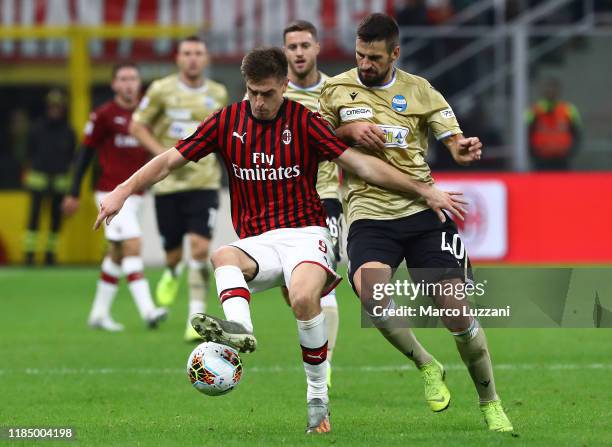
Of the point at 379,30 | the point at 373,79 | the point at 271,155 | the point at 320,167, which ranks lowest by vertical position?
the point at 320,167

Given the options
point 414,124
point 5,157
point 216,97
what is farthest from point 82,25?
point 414,124

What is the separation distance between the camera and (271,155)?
697cm

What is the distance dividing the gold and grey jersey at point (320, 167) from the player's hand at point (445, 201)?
183cm

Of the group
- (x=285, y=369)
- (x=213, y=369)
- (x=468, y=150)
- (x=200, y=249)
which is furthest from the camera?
(x=200, y=249)

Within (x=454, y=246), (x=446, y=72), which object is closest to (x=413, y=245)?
(x=454, y=246)

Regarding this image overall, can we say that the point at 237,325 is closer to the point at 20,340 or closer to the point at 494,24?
the point at 20,340

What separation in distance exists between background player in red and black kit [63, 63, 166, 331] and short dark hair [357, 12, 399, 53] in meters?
5.31

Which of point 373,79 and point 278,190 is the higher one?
point 373,79

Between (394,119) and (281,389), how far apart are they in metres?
2.09

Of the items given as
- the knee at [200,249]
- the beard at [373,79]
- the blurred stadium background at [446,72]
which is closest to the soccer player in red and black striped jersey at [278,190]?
the beard at [373,79]

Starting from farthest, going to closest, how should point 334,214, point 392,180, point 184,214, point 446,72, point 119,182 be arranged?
point 446,72 → point 119,182 → point 184,214 → point 334,214 → point 392,180

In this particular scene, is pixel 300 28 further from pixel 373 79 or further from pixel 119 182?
pixel 119 182

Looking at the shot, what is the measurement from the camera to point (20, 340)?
37.4ft

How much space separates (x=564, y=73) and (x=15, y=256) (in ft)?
27.4
